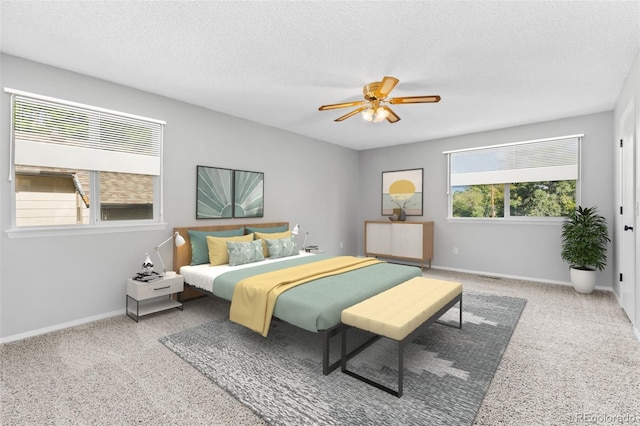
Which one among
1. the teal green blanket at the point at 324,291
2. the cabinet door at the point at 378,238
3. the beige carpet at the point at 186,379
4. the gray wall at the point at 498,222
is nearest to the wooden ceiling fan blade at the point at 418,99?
the teal green blanket at the point at 324,291

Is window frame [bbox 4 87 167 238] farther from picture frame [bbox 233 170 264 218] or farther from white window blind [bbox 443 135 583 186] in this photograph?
white window blind [bbox 443 135 583 186]

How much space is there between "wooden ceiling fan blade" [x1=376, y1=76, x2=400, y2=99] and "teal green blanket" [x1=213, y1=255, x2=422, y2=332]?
6.30 feet

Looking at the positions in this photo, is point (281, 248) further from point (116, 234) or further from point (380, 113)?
point (380, 113)

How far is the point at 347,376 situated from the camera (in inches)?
88.0

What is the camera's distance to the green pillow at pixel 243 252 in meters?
3.80

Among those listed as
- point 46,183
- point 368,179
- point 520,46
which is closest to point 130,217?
point 46,183

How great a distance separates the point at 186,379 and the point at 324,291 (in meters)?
1.23

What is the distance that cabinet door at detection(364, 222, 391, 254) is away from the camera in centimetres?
629

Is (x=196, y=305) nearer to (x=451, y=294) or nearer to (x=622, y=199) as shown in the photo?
(x=451, y=294)

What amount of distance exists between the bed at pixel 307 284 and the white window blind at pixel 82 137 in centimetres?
104

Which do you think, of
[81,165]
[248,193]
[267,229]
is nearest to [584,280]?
[267,229]

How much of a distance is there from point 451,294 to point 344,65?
2.42 meters

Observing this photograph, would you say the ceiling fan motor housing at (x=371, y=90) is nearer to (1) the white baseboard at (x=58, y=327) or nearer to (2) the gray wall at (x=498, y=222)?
Answer: (2) the gray wall at (x=498, y=222)

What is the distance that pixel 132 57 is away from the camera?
9.38 ft
